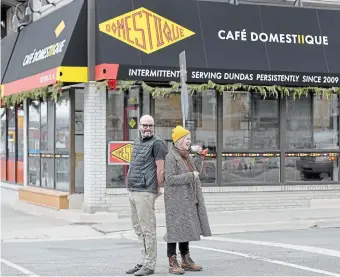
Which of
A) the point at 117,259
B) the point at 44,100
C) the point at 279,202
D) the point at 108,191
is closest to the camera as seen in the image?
the point at 117,259

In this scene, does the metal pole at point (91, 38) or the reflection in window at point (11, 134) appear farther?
the reflection in window at point (11, 134)

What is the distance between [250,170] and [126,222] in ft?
11.6

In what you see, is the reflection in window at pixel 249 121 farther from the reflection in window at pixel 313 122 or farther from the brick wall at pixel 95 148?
the brick wall at pixel 95 148

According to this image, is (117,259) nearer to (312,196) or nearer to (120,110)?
(120,110)

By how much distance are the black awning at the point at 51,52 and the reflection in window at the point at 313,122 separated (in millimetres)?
5362

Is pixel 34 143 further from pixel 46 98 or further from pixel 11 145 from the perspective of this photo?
pixel 11 145

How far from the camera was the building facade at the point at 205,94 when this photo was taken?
50.8 ft

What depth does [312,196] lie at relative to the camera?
1711cm

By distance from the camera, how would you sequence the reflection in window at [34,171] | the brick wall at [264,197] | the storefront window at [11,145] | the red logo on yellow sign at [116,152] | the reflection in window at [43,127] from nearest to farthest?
the red logo on yellow sign at [116,152]
the brick wall at [264,197]
the reflection in window at [43,127]
the reflection in window at [34,171]
the storefront window at [11,145]

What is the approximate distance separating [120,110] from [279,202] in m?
4.50

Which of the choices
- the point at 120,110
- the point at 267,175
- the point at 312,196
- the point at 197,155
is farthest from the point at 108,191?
the point at 197,155

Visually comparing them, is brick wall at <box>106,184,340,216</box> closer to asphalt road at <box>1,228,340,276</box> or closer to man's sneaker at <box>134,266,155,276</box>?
asphalt road at <box>1,228,340,276</box>

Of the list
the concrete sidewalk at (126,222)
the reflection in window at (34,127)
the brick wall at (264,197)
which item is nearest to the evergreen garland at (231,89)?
the brick wall at (264,197)

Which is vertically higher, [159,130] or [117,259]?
[159,130]
